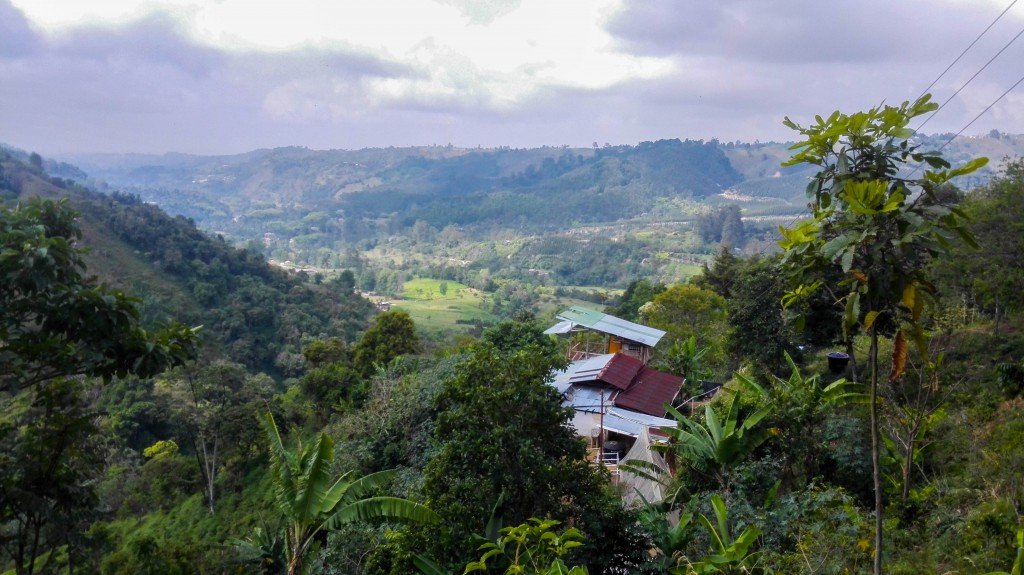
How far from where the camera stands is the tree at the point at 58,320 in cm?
555

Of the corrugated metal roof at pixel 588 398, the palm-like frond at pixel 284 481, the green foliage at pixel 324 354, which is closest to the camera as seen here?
the palm-like frond at pixel 284 481

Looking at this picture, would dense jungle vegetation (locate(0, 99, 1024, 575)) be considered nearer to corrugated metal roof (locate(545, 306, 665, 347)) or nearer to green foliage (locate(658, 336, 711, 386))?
green foliage (locate(658, 336, 711, 386))

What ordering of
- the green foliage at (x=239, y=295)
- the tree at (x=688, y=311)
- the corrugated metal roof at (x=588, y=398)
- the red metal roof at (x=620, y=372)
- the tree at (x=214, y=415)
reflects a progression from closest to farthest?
the corrugated metal roof at (x=588, y=398)
the red metal roof at (x=620, y=372)
the tree at (x=214, y=415)
the tree at (x=688, y=311)
the green foliage at (x=239, y=295)

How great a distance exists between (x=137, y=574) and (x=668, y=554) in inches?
298

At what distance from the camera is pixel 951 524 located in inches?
296

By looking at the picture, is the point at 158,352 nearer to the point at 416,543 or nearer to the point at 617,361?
the point at 416,543

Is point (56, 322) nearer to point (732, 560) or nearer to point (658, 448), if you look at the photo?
point (732, 560)

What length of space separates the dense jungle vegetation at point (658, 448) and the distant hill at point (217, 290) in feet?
72.1

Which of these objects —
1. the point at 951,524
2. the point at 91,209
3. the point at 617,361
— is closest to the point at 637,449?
the point at 617,361

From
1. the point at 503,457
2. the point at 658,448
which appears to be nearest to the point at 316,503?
the point at 503,457

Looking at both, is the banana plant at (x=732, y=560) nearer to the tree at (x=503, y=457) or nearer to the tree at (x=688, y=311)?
the tree at (x=503, y=457)

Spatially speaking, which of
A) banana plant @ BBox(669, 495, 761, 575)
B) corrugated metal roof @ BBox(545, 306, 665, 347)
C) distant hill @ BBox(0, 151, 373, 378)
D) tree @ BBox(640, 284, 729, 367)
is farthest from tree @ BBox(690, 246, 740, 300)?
banana plant @ BBox(669, 495, 761, 575)

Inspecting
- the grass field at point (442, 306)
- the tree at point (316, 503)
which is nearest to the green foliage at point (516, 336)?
the tree at point (316, 503)

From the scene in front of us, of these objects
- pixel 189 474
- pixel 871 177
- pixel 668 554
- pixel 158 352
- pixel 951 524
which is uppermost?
pixel 871 177
